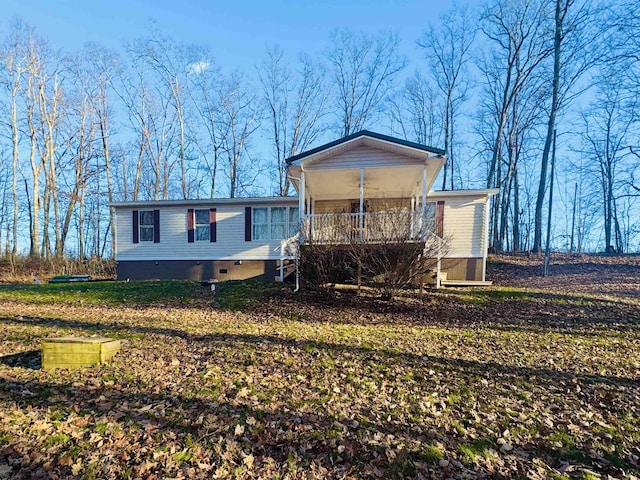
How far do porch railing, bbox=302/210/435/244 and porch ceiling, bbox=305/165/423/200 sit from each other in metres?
2.06

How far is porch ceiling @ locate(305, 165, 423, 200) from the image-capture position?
10125mm

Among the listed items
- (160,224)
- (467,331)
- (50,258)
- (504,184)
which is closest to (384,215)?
(467,331)

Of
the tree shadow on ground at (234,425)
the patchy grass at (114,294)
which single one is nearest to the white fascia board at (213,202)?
the patchy grass at (114,294)

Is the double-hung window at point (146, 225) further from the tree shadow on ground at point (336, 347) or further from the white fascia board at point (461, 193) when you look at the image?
the white fascia board at point (461, 193)

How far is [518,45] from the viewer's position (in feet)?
59.7

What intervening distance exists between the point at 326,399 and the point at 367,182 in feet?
30.2

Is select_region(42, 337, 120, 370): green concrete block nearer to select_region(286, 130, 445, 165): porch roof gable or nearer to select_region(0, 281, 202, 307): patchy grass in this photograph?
select_region(0, 281, 202, 307): patchy grass

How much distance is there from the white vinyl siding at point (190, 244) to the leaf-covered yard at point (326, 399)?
6.11 metres

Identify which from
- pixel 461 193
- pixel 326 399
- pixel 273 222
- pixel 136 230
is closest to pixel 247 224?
pixel 273 222

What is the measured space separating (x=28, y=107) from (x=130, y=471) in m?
27.1

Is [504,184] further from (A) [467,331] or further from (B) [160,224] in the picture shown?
(B) [160,224]

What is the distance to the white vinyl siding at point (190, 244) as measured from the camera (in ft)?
42.1

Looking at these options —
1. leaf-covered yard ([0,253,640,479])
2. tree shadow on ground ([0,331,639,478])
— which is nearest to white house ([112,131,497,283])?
leaf-covered yard ([0,253,640,479])

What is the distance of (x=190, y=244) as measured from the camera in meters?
13.1
